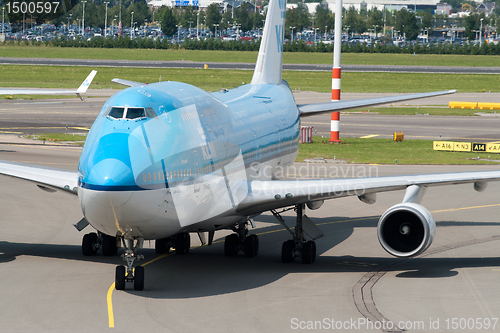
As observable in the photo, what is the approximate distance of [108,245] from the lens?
21984 mm

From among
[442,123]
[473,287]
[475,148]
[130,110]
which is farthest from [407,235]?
[442,123]

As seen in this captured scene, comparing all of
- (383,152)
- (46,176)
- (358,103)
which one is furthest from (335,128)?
(46,176)

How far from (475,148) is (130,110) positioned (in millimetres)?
35197

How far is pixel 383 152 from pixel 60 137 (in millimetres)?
24481

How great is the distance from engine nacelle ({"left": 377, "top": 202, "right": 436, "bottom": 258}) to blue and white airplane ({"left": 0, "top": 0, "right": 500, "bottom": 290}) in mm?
29

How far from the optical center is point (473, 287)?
18.9m

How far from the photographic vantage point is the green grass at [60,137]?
5000 centimetres

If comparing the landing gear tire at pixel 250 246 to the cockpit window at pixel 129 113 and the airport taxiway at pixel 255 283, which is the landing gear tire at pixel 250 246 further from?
the cockpit window at pixel 129 113

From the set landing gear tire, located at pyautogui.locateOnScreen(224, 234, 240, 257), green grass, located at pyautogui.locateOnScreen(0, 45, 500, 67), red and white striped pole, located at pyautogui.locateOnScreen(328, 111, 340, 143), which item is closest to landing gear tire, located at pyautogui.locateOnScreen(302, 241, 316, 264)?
landing gear tire, located at pyautogui.locateOnScreen(224, 234, 240, 257)

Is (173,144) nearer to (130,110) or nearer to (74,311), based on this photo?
(130,110)

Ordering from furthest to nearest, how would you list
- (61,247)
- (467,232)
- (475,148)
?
(475,148) < (467,232) < (61,247)

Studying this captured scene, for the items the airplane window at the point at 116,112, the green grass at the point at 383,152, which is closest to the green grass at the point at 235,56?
the green grass at the point at 383,152

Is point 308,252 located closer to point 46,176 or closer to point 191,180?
point 191,180

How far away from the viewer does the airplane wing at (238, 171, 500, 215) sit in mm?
19812
